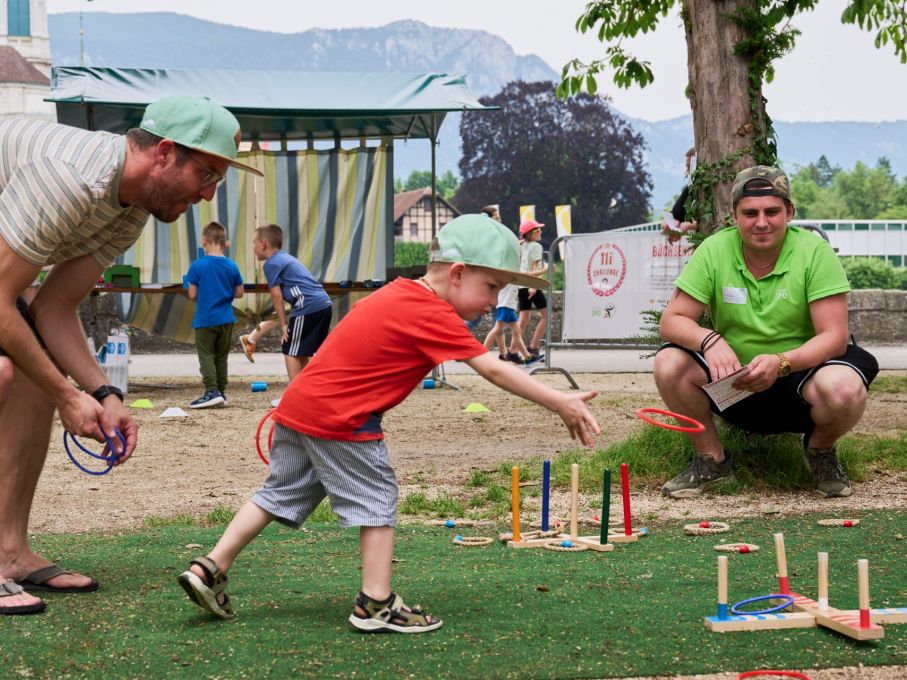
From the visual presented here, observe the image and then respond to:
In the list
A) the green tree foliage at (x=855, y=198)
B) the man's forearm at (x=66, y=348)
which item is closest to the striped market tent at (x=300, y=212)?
→ the man's forearm at (x=66, y=348)

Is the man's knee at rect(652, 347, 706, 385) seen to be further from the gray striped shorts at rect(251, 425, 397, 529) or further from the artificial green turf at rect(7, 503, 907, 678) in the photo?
the gray striped shorts at rect(251, 425, 397, 529)

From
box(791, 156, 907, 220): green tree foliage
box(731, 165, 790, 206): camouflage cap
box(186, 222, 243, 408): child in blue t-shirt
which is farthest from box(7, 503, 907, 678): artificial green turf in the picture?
box(791, 156, 907, 220): green tree foliage

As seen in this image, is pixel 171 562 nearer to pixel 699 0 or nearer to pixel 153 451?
pixel 153 451

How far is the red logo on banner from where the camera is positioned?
13.7 meters

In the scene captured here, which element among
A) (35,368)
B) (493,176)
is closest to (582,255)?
(35,368)

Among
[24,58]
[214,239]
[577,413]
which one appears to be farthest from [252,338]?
[24,58]

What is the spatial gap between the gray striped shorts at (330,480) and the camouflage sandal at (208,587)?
256mm

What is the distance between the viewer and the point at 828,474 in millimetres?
6109

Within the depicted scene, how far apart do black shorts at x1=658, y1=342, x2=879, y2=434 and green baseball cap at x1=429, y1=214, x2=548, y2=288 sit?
2371mm

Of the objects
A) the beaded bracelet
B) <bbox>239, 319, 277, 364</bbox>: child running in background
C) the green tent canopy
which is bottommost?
<bbox>239, 319, 277, 364</bbox>: child running in background

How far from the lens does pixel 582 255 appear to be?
1398 cm

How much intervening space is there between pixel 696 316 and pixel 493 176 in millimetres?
85276

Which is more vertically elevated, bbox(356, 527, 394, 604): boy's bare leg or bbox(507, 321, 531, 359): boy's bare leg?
bbox(507, 321, 531, 359): boy's bare leg

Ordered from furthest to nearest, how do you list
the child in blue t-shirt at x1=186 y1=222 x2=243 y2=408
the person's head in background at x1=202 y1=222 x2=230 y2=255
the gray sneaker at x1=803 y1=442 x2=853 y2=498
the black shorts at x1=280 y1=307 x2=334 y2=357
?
the person's head in background at x1=202 y1=222 x2=230 y2=255 → the child in blue t-shirt at x1=186 y1=222 x2=243 y2=408 → the black shorts at x1=280 y1=307 x2=334 y2=357 → the gray sneaker at x1=803 y1=442 x2=853 y2=498
